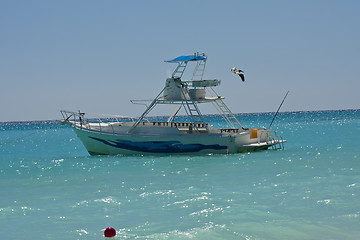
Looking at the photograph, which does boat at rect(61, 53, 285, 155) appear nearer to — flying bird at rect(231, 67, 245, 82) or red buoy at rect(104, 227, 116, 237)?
flying bird at rect(231, 67, 245, 82)

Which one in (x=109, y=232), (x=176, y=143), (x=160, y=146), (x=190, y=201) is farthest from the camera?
(x=160, y=146)

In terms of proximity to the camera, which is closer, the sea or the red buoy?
the red buoy

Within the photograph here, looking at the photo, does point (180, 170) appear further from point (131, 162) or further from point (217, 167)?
point (131, 162)

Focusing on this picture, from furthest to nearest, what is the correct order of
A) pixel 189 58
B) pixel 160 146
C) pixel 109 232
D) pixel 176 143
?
1. pixel 189 58
2. pixel 160 146
3. pixel 176 143
4. pixel 109 232

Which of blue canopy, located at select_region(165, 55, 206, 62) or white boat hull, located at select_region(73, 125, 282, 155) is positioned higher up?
blue canopy, located at select_region(165, 55, 206, 62)

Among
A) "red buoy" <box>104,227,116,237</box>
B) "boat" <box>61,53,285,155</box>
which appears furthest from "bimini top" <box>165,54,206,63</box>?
"red buoy" <box>104,227,116,237</box>

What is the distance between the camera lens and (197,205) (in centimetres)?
1472

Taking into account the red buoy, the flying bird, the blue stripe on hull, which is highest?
the flying bird

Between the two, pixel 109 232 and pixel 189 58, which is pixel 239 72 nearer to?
pixel 189 58

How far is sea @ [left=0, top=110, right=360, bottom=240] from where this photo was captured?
12.2 meters

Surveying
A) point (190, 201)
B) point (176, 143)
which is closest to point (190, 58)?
→ point (176, 143)

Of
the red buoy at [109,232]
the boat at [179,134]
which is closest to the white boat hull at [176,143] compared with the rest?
the boat at [179,134]

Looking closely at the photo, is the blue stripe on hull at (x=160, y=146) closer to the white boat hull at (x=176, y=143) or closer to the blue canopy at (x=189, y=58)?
the white boat hull at (x=176, y=143)

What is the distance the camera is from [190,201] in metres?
15.3
